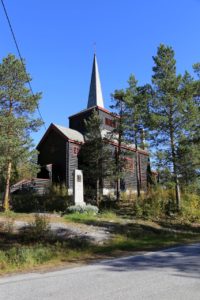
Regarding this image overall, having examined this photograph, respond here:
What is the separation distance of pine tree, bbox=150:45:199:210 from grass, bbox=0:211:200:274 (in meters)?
5.19

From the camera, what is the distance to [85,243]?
44.3 feet

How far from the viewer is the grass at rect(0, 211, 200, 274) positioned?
10203 mm

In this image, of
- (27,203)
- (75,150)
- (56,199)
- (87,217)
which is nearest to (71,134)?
(75,150)

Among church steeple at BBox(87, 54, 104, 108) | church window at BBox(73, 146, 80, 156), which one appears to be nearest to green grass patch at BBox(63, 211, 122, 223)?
church window at BBox(73, 146, 80, 156)

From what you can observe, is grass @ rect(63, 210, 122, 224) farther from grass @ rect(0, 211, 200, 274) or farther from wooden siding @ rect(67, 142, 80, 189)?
wooden siding @ rect(67, 142, 80, 189)

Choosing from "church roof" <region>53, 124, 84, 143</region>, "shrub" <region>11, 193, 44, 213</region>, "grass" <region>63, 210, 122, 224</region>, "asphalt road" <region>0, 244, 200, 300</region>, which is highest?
"church roof" <region>53, 124, 84, 143</region>

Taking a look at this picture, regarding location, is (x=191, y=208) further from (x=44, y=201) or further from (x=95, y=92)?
(x=95, y=92)

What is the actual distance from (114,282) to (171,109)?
1901cm

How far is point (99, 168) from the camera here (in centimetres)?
2747

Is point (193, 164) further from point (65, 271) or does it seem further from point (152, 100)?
point (65, 271)

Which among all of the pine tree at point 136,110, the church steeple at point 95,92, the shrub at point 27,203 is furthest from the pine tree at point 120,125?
the church steeple at point 95,92

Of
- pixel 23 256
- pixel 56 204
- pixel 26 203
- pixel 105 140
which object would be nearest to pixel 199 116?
pixel 105 140

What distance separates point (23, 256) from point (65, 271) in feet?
6.53

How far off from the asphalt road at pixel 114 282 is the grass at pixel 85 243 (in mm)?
1646
